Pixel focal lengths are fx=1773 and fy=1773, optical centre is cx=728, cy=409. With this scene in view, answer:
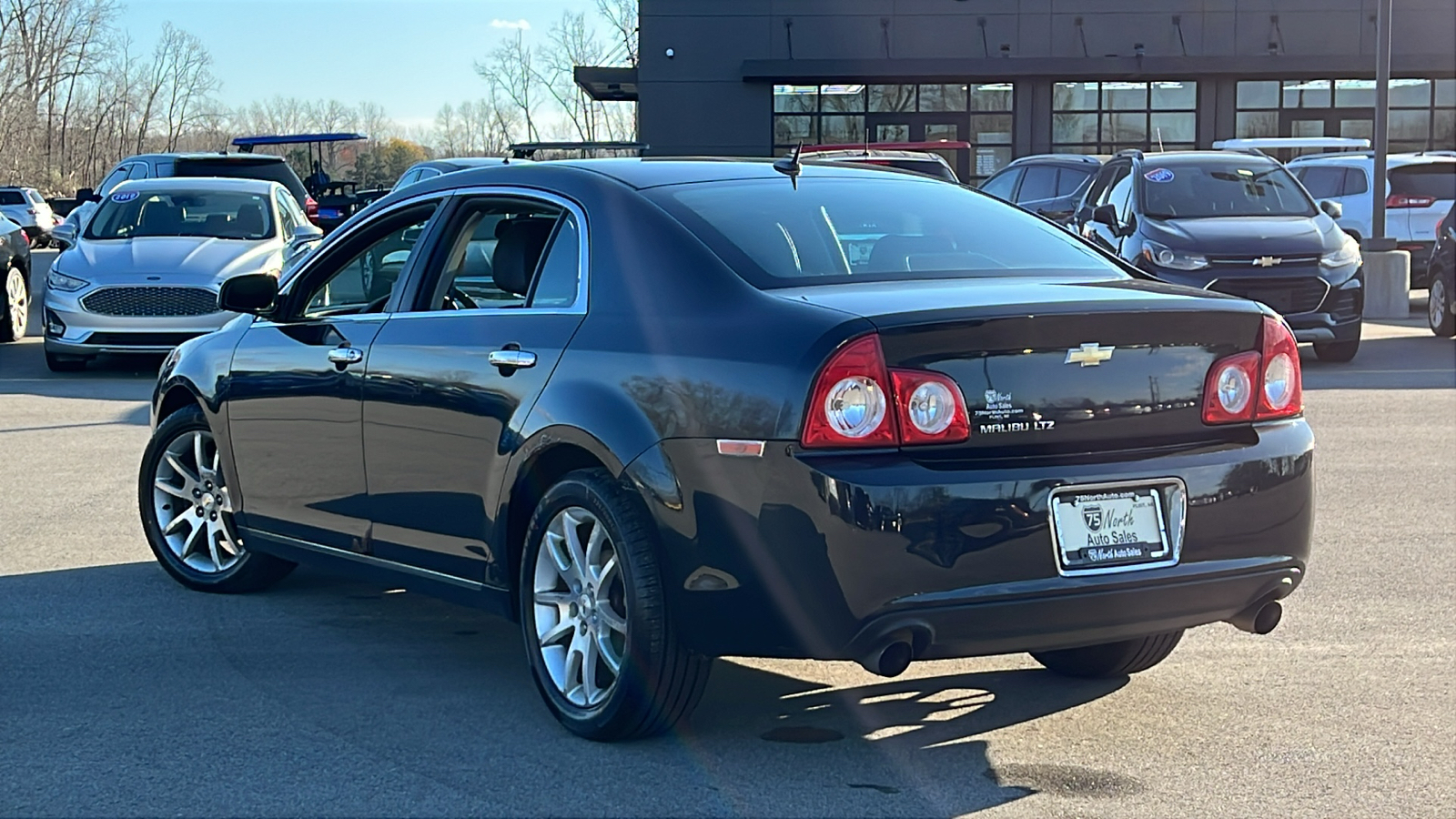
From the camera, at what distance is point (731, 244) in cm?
484

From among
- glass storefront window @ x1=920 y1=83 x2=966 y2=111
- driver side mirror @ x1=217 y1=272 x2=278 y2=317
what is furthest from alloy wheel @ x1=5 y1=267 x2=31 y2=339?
glass storefront window @ x1=920 y1=83 x2=966 y2=111

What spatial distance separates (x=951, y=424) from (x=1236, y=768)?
1.21 m

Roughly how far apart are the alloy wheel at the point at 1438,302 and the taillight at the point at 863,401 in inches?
560

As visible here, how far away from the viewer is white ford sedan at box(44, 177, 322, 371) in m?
14.4

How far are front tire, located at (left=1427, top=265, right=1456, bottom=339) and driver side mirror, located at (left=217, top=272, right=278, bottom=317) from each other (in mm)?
13444

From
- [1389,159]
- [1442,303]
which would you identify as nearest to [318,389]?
[1442,303]

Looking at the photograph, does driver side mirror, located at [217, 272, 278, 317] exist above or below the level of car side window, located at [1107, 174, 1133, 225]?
below

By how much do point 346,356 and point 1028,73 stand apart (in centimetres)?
3546

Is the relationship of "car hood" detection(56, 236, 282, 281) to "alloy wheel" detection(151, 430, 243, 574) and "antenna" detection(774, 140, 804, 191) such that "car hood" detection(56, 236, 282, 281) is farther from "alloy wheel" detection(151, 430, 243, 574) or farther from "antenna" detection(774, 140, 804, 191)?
"antenna" detection(774, 140, 804, 191)

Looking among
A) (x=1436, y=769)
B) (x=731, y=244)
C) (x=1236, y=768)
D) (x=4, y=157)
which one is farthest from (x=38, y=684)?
(x=4, y=157)

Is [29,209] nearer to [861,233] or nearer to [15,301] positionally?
[15,301]

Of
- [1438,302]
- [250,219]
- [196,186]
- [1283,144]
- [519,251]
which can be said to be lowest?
[1438,302]

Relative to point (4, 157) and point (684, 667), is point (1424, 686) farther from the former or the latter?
point (4, 157)

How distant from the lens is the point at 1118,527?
442cm
